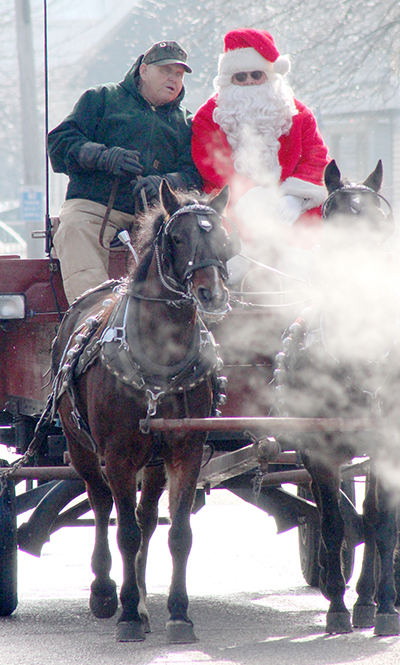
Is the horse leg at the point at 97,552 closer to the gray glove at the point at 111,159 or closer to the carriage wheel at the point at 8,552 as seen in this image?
the carriage wheel at the point at 8,552

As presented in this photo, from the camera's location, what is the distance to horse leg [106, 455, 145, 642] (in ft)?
16.8

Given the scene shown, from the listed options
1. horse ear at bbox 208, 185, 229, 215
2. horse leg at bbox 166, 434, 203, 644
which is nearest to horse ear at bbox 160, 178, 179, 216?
horse ear at bbox 208, 185, 229, 215

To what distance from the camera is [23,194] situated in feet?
65.3

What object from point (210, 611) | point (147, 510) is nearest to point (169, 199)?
point (147, 510)

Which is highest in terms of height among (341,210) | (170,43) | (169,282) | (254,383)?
(170,43)

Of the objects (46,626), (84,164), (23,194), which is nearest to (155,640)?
(46,626)

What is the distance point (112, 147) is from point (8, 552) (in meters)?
2.36

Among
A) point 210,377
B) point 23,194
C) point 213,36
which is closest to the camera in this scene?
point 210,377

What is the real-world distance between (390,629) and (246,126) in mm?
→ 3483

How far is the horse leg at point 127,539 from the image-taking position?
16.8 feet

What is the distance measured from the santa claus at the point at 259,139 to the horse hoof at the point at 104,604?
2.52 metres

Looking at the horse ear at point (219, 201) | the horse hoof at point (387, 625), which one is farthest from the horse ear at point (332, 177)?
the horse hoof at point (387, 625)

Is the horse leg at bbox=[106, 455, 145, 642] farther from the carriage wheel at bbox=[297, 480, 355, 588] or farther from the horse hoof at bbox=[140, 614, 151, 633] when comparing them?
the carriage wheel at bbox=[297, 480, 355, 588]

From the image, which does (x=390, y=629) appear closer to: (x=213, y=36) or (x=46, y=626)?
(x=46, y=626)
